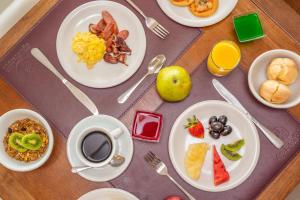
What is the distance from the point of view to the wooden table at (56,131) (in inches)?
59.4

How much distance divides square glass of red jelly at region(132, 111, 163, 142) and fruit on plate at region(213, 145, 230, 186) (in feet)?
0.72

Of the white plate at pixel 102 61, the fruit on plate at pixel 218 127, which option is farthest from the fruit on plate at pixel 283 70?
the white plate at pixel 102 61

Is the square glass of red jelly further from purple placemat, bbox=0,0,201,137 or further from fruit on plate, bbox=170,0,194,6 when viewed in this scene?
fruit on plate, bbox=170,0,194,6

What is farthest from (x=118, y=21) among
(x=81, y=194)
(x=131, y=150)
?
(x=81, y=194)

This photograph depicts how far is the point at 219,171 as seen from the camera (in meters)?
1.52

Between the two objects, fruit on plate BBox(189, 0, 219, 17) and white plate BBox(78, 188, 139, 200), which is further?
fruit on plate BBox(189, 0, 219, 17)

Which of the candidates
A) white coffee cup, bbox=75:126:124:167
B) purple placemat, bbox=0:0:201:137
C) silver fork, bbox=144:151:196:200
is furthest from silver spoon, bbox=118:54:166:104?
silver fork, bbox=144:151:196:200

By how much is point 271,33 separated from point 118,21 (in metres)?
0.55

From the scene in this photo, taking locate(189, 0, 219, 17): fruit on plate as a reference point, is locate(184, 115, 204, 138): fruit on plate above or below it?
below

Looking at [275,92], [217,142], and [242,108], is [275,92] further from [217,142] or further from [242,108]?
[217,142]

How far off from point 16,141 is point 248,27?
902 mm

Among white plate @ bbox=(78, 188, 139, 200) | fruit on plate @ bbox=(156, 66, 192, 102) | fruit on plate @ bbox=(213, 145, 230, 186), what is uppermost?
fruit on plate @ bbox=(156, 66, 192, 102)

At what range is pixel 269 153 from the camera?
5.01 ft

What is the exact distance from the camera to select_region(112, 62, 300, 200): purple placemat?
151cm
